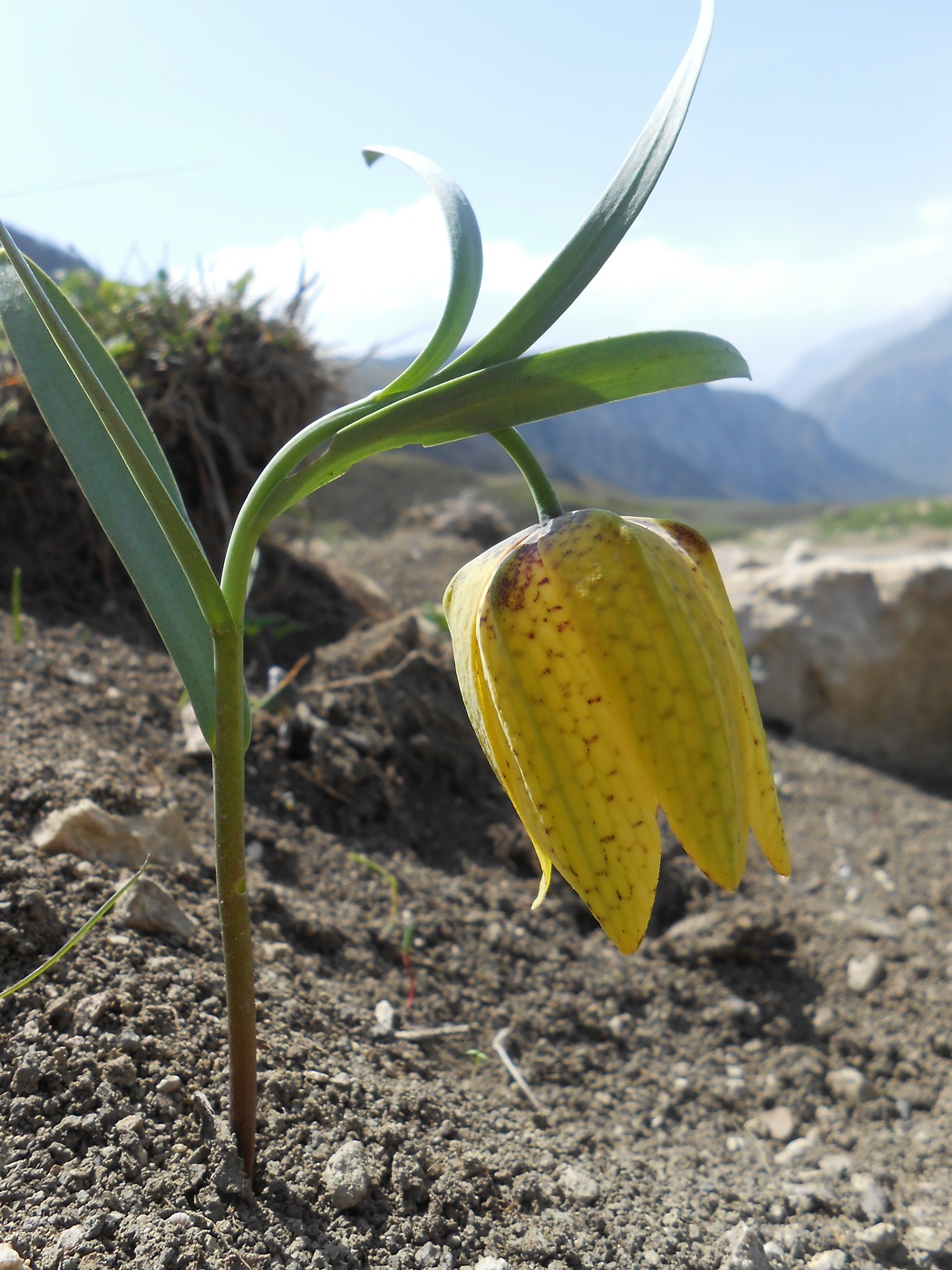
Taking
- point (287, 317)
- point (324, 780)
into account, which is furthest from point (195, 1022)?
point (287, 317)

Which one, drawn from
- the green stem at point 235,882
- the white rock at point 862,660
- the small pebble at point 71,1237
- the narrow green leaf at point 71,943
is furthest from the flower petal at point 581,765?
the white rock at point 862,660

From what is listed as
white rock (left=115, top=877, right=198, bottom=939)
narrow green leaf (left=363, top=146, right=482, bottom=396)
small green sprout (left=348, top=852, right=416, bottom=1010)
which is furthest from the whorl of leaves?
narrow green leaf (left=363, top=146, right=482, bottom=396)

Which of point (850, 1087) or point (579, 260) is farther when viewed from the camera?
point (850, 1087)

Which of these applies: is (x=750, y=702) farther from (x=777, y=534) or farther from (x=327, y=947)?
(x=777, y=534)

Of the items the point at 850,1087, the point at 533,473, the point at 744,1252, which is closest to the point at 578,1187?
the point at 744,1252

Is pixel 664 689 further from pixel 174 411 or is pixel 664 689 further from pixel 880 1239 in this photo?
pixel 174 411

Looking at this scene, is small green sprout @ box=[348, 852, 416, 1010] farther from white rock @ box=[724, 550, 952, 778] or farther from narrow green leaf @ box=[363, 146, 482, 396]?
white rock @ box=[724, 550, 952, 778]

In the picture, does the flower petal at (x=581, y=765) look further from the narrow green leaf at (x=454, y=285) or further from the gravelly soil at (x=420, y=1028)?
the gravelly soil at (x=420, y=1028)
